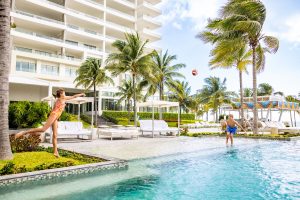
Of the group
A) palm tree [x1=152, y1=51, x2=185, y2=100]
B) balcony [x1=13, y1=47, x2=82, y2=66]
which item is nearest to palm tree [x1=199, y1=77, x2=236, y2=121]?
palm tree [x1=152, y1=51, x2=185, y2=100]

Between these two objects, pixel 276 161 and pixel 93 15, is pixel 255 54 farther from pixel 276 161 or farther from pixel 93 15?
pixel 93 15

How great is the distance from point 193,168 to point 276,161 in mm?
3660

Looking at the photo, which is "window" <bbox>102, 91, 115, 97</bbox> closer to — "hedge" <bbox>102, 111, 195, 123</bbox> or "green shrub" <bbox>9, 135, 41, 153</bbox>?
"hedge" <bbox>102, 111, 195, 123</bbox>

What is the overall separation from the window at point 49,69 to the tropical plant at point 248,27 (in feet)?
88.2

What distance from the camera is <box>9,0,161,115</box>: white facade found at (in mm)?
36656

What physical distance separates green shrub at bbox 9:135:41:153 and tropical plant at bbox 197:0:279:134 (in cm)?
1539

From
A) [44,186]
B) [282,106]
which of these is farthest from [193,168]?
[282,106]

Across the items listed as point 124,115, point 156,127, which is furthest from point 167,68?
point 156,127

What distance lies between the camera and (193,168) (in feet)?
26.7

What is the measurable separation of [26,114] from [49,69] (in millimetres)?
27395

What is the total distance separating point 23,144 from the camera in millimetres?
8898

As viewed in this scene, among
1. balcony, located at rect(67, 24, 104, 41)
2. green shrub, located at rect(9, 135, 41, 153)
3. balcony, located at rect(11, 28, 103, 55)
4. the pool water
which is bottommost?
the pool water

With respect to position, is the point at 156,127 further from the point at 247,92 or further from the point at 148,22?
the point at 247,92

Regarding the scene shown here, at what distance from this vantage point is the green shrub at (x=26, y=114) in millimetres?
13703
